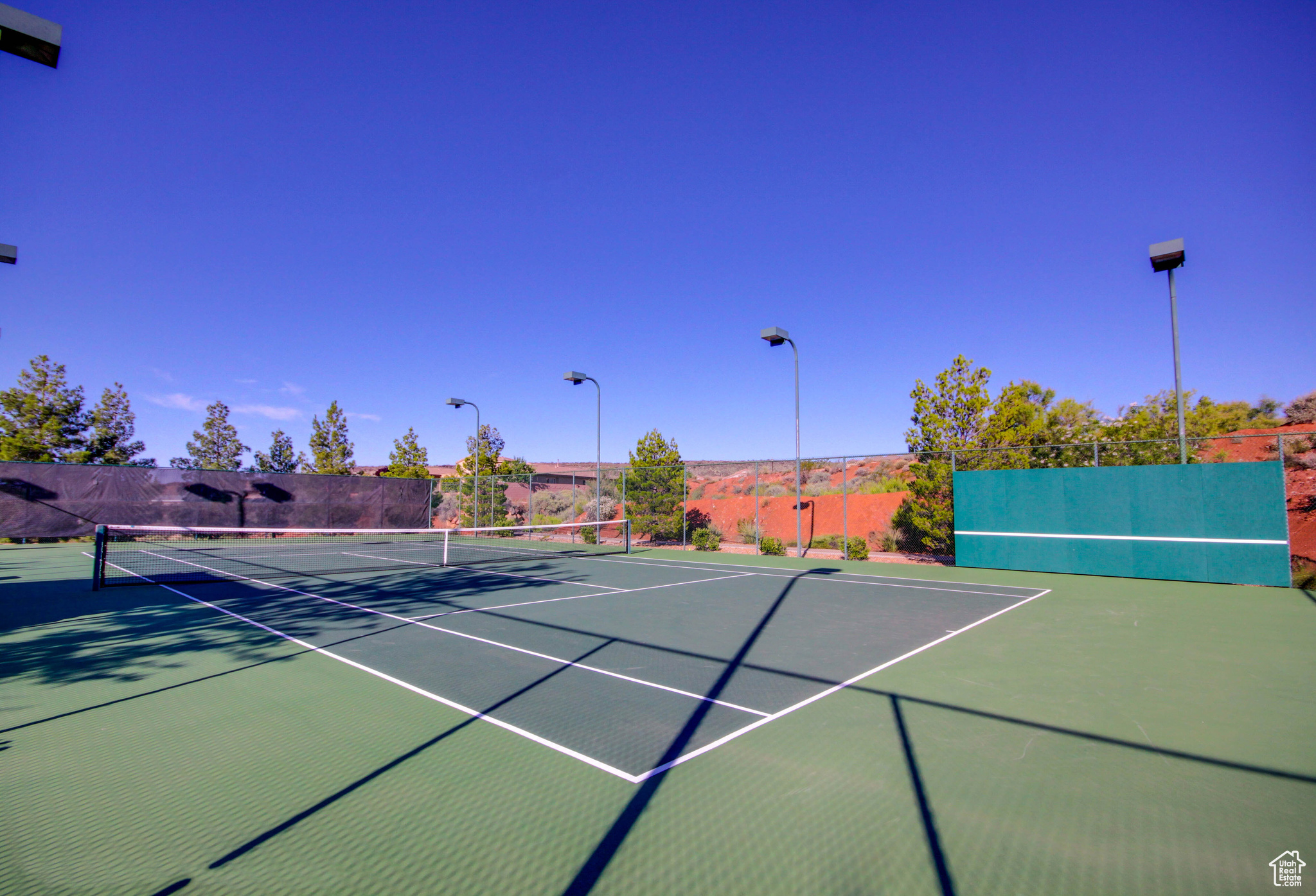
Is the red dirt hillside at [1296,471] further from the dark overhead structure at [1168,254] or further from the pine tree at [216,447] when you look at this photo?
the pine tree at [216,447]

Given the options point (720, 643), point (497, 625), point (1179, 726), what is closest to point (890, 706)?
point (1179, 726)

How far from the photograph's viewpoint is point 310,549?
20875 millimetres

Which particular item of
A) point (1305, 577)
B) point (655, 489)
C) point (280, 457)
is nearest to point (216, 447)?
point (280, 457)

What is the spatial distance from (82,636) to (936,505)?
17.5 meters

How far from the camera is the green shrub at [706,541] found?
20.3 metres

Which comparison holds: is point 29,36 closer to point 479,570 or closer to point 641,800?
point 641,800

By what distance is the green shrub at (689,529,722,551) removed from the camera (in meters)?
20.3

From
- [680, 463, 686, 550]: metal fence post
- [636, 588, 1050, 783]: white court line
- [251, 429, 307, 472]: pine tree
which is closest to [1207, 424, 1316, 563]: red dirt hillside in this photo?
[636, 588, 1050, 783]: white court line

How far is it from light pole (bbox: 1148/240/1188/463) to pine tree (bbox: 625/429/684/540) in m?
13.5

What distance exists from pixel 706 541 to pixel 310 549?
45.6 ft

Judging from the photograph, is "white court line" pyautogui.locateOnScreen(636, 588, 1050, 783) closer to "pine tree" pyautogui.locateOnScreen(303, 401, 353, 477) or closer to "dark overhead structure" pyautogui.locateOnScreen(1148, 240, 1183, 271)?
"dark overhead structure" pyautogui.locateOnScreen(1148, 240, 1183, 271)

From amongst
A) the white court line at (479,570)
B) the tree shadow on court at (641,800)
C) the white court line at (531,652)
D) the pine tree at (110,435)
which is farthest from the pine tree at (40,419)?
the tree shadow on court at (641,800)

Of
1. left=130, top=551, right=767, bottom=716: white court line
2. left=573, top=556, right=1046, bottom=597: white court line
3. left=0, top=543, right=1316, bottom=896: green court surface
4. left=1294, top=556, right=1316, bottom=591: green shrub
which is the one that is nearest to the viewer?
left=0, top=543, right=1316, bottom=896: green court surface

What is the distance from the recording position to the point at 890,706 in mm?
4809
